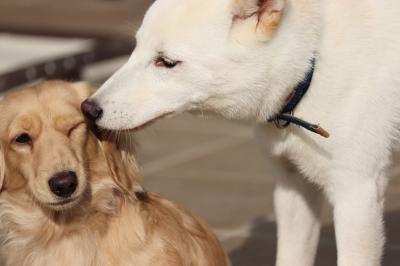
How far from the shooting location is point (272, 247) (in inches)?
258

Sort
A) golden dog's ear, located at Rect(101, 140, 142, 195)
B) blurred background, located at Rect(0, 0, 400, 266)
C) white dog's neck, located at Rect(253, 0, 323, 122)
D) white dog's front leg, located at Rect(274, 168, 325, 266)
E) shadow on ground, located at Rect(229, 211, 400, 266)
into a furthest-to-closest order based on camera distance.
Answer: blurred background, located at Rect(0, 0, 400, 266) → shadow on ground, located at Rect(229, 211, 400, 266) → white dog's front leg, located at Rect(274, 168, 325, 266) → golden dog's ear, located at Rect(101, 140, 142, 195) → white dog's neck, located at Rect(253, 0, 323, 122)

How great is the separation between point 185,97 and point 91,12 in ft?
40.2

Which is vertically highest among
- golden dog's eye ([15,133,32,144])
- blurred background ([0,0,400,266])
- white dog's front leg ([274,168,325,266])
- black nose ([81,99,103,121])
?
black nose ([81,99,103,121])

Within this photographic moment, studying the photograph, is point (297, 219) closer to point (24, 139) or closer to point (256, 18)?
point (256, 18)

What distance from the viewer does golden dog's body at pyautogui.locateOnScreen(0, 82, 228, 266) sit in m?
4.92

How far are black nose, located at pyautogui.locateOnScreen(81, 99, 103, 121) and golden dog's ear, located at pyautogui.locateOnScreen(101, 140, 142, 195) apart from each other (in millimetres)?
387

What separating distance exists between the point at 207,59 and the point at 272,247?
Result: 2.12 metres

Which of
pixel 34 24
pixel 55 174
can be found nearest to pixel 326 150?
pixel 55 174

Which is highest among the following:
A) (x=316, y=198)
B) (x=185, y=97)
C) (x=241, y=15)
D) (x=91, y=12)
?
(x=241, y=15)

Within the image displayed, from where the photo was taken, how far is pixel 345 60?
4.86 meters

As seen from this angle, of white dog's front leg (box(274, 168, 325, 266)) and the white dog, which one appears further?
white dog's front leg (box(274, 168, 325, 266))

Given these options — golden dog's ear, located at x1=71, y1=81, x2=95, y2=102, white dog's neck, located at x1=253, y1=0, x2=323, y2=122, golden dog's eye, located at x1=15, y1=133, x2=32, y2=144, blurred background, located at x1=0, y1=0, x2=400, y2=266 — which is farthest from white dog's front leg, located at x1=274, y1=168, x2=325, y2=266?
golden dog's eye, located at x1=15, y1=133, x2=32, y2=144

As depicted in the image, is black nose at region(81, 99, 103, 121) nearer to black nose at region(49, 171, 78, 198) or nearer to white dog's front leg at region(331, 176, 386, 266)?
black nose at region(49, 171, 78, 198)

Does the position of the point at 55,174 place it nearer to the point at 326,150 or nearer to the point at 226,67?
the point at 226,67
